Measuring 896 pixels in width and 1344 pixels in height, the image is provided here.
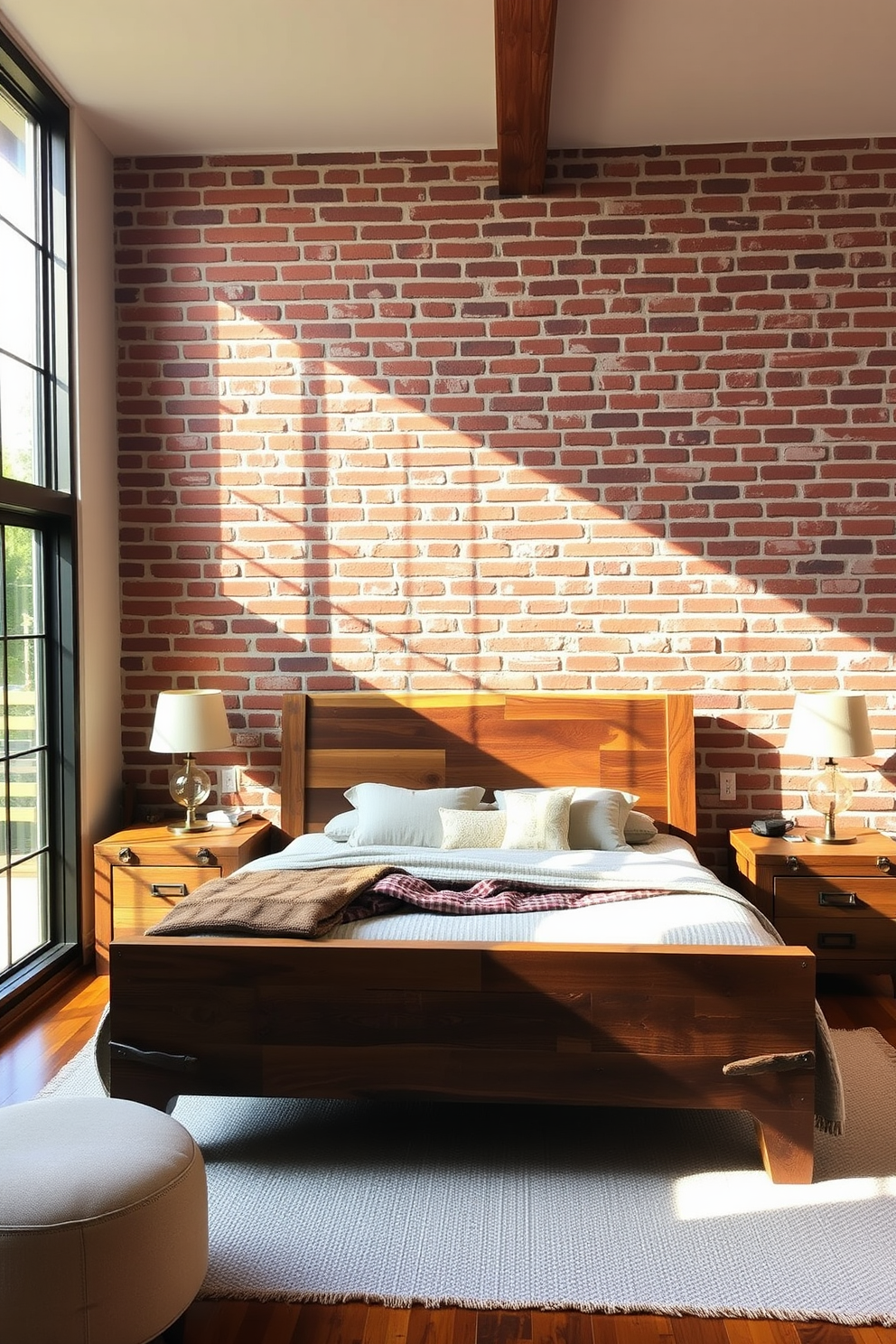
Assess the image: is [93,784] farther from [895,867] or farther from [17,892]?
[895,867]

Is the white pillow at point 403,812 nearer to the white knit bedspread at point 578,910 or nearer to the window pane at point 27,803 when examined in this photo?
the white knit bedspread at point 578,910

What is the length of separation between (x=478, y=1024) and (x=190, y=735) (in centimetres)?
198

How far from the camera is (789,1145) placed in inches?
105

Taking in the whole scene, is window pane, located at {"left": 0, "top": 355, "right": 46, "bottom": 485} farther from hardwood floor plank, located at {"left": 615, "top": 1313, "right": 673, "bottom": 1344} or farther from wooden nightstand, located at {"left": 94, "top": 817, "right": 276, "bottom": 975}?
hardwood floor plank, located at {"left": 615, "top": 1313, "right": 673, "bottom": 1344}

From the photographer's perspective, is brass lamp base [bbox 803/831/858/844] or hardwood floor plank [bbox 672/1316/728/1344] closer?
hardwood floor plank [bbox 672/1316/728/1344]

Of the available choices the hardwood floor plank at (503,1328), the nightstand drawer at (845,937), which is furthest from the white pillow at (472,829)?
the hardwood floor plank at (503,1328)

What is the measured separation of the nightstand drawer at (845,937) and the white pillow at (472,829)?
1087mm

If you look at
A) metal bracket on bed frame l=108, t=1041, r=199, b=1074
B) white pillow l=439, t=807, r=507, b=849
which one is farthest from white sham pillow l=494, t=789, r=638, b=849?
metal bracket on bed frame l=108, t=1041, r=199, b=1074

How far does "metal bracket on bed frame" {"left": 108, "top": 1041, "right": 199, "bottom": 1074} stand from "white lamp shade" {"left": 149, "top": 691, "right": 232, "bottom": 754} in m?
1.62

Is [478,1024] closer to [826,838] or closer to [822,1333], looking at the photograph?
[822,1333]

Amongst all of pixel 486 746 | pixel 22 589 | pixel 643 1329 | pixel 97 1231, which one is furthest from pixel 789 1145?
pixel 22 589

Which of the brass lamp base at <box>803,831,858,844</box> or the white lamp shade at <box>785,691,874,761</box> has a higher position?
the white lamp shade at <box>785,691,874,761</box>

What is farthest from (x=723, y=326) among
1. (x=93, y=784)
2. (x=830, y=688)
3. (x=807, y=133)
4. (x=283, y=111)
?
(x=93, y=784)

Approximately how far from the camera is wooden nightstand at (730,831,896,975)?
4020mm
